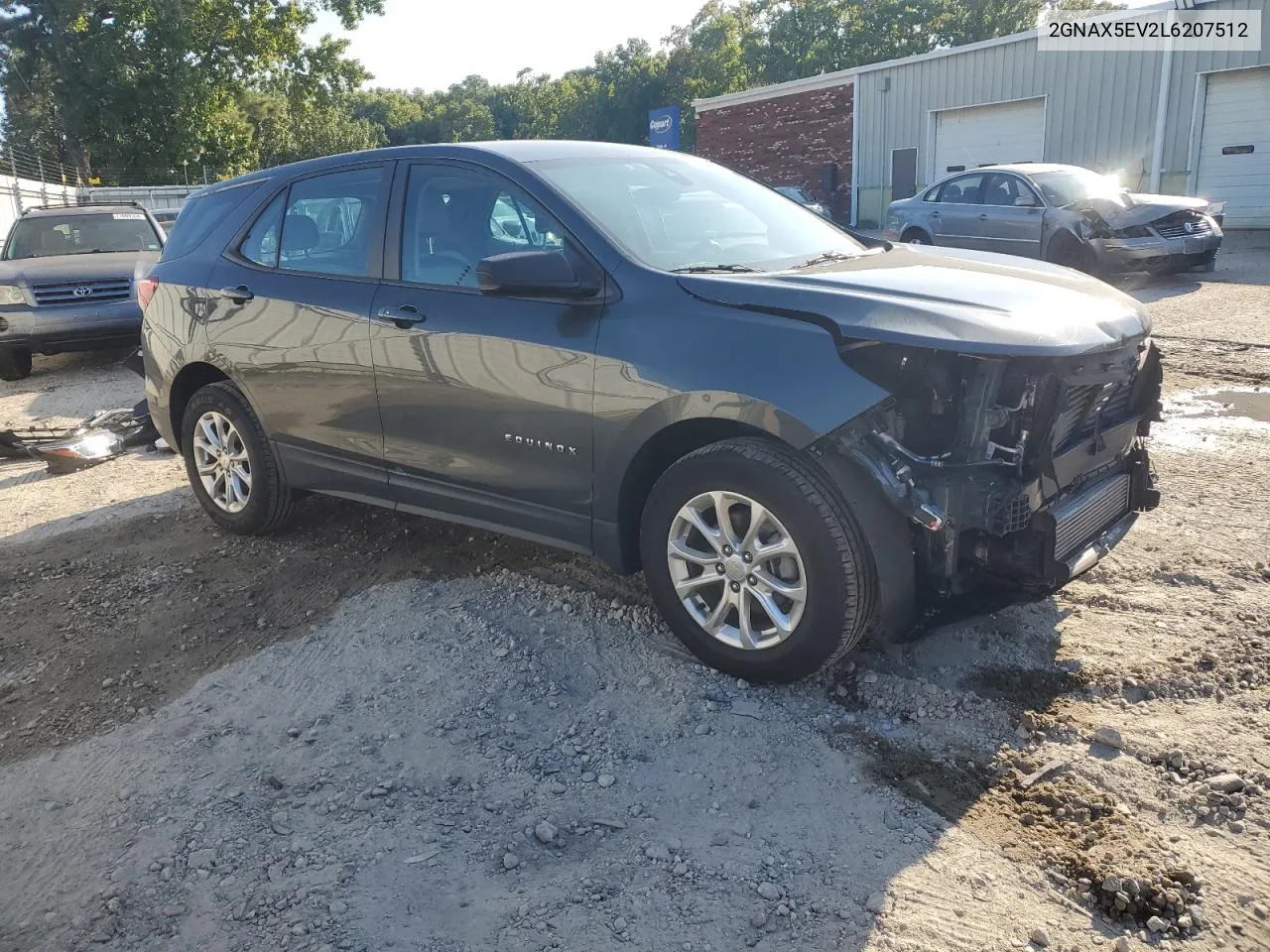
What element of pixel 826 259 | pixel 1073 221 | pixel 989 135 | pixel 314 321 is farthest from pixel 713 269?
pixel 989 135

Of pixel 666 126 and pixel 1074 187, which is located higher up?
pixel 666 126

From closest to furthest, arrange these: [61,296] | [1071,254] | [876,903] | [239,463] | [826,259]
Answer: [876,903]
[826,259]
[239,463]
[61,296]
[1071,254]

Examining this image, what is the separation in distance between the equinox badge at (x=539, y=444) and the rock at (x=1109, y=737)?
1940mm

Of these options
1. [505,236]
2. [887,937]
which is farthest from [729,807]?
[505,236]

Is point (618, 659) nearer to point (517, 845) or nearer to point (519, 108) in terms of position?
point (517, 845)

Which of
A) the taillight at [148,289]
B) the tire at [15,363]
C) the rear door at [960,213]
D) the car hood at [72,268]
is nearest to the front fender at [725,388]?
the taillight at [148,289]

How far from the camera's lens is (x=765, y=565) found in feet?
11.0

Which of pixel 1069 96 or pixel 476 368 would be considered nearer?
pixel 476 368

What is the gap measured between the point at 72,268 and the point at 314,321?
725cm

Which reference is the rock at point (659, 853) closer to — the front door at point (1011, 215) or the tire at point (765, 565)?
the tire at point (765, 565)

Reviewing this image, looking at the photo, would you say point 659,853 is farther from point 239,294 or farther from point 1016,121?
point 1016,121

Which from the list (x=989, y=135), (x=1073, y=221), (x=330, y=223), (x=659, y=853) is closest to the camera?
(x=659, y=853)

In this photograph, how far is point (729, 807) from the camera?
2910 mm

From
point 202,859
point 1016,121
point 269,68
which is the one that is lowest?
point 202,859
